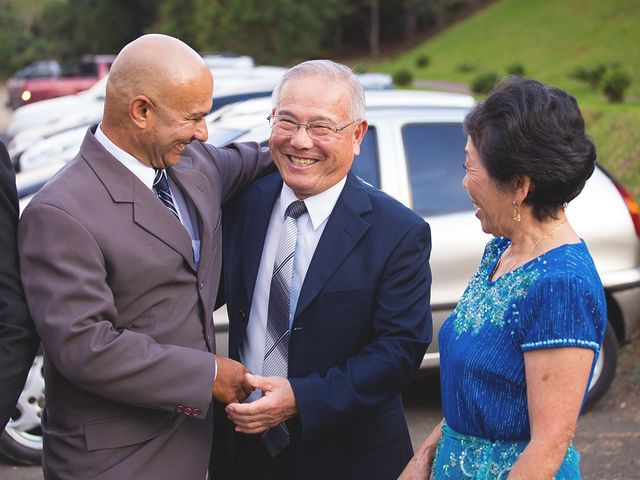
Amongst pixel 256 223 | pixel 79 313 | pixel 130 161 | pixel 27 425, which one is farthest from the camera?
pixel 27 425

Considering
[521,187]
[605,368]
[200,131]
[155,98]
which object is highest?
[155,98]

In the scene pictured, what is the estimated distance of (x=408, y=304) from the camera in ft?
8.55

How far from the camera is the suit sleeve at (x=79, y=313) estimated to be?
2.20 m

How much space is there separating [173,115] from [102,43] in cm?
5836

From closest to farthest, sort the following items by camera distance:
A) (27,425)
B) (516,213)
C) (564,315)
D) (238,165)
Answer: (564,315), (516,213), (238,165), (27,425)

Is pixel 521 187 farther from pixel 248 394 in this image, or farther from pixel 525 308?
pixel 248 394

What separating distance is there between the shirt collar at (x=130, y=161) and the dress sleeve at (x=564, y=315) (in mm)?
1079

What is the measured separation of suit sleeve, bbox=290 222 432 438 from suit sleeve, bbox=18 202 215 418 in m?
0.48

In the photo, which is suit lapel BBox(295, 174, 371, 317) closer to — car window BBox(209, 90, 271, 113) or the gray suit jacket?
the gray suit jacket

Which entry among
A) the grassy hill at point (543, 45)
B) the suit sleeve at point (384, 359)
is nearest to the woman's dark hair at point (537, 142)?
the suit sleeve at point (384, 359)

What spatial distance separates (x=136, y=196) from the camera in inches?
94.3

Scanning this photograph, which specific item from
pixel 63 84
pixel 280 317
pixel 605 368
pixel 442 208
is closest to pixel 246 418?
pixel 280 317

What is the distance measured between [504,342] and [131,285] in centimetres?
97

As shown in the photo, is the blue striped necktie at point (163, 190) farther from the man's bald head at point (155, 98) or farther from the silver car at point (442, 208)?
the silver car at point (442, 208)
